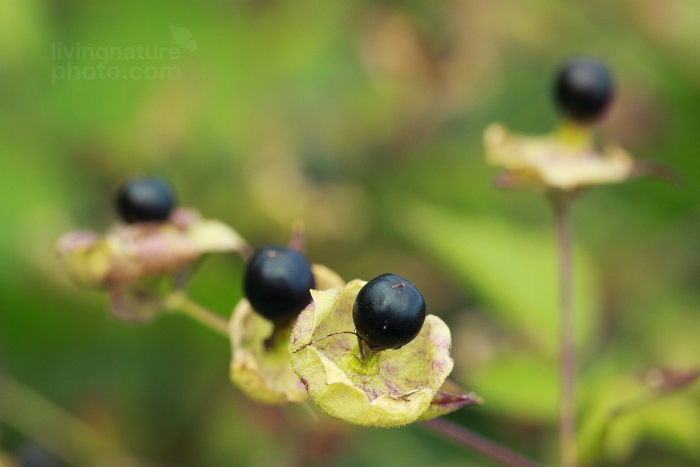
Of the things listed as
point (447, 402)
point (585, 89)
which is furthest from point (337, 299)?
point (585, 89)

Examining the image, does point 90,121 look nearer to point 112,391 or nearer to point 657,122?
point 112,391

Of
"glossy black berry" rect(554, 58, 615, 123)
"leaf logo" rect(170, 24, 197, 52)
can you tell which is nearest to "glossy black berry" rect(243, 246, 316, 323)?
"glossy black berry" rect(554, 58, 615, 123)

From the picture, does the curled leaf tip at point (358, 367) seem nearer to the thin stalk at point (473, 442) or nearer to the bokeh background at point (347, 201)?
the thin stalk at point (473, 442)

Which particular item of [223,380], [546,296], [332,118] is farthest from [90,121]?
[546,296]

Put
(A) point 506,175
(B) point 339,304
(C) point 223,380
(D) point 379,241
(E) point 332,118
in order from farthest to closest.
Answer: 1. (E) point 332,118
2. (D) point 379,241
3. (C) point 223,380
4. (A) point 506,175
5. (B) point 339,304

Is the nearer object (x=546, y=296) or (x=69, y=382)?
(x=546, y=296)

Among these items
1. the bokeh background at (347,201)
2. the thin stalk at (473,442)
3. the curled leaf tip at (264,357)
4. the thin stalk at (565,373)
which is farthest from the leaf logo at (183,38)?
the thin stalk at (473,442)
